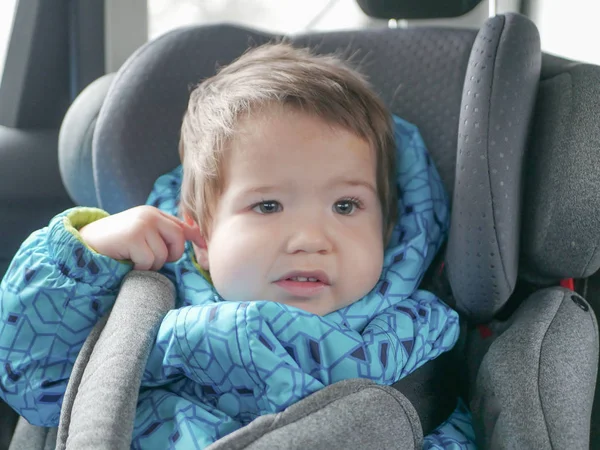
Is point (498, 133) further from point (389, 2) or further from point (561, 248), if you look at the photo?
point (389, 2)

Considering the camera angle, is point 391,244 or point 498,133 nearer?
point 498,133

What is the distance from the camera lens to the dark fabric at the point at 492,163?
116 cm

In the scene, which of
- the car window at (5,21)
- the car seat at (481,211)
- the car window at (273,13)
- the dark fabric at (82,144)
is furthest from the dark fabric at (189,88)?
the car window at (273,13)

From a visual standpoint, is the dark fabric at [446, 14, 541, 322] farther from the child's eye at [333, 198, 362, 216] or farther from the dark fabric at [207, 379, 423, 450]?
the dark fabric at [207, 379, 423, 450]

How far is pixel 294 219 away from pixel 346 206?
0.10 m

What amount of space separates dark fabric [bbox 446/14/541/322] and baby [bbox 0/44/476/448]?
104 millimetres

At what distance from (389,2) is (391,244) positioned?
0.46 meters

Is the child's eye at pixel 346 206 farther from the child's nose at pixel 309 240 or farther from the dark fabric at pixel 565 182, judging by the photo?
the dark fabric at pixel 565 182

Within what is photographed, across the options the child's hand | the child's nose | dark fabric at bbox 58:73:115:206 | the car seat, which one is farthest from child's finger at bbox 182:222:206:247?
dark fabric at bbox 58:73:115:206

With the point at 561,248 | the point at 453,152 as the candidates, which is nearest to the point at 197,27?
the point at 453,152

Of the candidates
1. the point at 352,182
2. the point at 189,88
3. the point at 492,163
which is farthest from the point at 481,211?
the point at 189,88

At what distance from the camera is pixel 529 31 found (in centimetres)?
125

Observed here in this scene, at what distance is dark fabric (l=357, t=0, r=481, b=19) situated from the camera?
147 centimetres

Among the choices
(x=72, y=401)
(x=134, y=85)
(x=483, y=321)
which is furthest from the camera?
(x=134, y=85)
